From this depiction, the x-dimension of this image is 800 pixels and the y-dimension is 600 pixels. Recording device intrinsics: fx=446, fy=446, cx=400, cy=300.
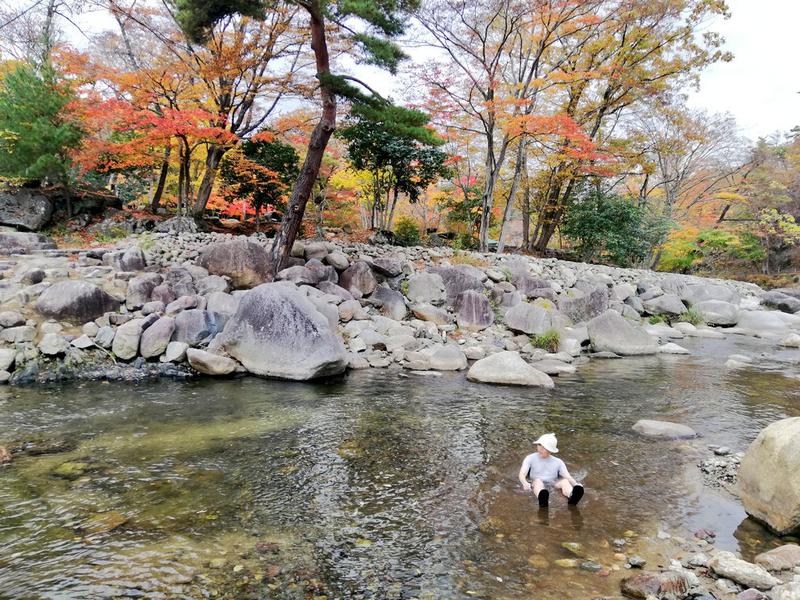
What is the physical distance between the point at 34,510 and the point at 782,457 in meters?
6.83

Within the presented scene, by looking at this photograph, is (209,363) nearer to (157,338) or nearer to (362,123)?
(157,338)

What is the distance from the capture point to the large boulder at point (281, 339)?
28.8 feet

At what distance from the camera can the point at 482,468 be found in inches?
210

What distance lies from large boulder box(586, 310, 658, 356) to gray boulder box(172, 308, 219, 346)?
9977 millimetres

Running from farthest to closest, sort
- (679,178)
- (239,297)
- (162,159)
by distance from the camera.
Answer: (679,178) < (162,159) < (239,297)

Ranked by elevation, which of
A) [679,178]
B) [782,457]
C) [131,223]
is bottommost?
[782,457]

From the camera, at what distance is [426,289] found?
528 inches

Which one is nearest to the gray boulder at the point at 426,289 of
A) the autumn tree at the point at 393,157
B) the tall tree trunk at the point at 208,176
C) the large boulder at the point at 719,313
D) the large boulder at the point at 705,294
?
the autumn tree at the point at 393,157

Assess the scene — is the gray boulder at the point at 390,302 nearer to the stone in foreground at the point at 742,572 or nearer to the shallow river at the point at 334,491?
the shallow river at the point at 334,491

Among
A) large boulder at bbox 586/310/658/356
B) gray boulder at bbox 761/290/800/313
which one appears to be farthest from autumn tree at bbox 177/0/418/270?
gray boulder at bbox 761/290/800/313

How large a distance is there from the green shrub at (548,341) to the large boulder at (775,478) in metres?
7.55

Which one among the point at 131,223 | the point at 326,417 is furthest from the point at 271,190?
the point at 326,417

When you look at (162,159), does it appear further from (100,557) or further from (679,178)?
(679,178)

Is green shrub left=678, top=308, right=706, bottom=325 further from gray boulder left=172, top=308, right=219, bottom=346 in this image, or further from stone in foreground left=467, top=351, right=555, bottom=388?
gray boulder left=172, top=308, right=219, bottom=346
